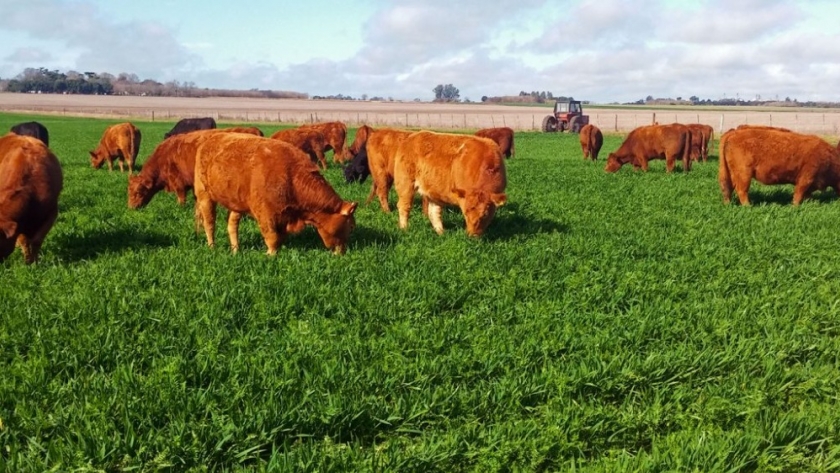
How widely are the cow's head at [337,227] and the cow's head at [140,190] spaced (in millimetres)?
3982

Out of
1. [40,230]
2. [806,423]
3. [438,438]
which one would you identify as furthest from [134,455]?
[40,230]

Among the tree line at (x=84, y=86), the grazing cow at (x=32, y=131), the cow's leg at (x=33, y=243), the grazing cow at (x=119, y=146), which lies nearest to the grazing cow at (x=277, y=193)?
the cow's leg at (x=33, y=243)

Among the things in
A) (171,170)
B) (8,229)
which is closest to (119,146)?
(171,170)

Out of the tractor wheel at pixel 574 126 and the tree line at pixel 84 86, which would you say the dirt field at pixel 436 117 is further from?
the tree line at pixel 84 86

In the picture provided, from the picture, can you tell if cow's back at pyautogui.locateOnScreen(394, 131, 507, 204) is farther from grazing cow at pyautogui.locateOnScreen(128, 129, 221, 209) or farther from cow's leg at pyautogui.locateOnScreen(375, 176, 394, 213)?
grazing cow at pyautogui.locateOnScreen(128, 129, 221, 209)

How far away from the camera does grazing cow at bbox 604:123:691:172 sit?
1919cm

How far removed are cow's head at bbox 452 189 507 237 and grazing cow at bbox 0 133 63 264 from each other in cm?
522

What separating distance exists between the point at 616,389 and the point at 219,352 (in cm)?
301

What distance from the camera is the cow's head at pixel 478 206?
8281 mm

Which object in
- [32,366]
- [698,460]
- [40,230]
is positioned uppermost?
[40,230]

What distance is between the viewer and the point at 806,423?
154 inches

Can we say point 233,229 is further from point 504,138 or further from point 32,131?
point 504,138

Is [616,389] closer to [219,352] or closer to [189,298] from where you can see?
[219,352]

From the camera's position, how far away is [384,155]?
10.6 meters
